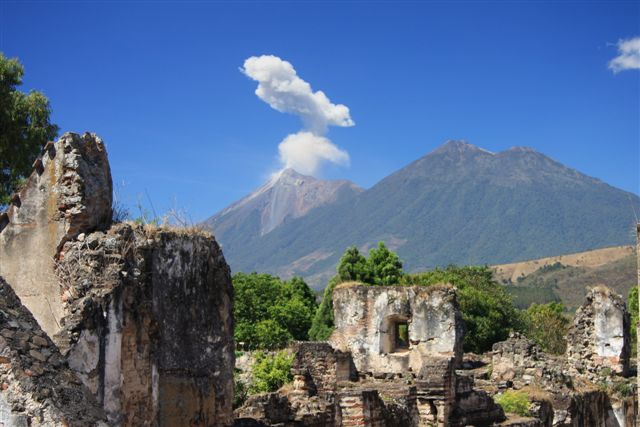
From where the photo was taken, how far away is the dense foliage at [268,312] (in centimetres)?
3669

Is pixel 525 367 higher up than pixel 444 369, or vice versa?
pixel 444 369

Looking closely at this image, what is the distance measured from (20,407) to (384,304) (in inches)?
839

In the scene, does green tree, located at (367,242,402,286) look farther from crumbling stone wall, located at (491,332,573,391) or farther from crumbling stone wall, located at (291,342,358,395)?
crumbling stone wall, located at (291,342,358,395)

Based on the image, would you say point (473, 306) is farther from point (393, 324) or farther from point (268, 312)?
point (393, 324)

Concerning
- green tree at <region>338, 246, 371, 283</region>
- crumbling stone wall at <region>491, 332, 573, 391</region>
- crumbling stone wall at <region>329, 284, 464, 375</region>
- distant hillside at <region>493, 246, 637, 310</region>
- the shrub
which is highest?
distant hillside at <region>493, 246, 637, 310</region>

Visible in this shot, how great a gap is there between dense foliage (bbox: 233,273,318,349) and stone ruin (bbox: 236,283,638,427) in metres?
9.12

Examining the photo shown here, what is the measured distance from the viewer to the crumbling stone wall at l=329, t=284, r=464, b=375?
25.2m

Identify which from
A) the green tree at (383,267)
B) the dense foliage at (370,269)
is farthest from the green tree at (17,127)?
the green tree at (383,267)

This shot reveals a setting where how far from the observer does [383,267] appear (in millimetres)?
43250

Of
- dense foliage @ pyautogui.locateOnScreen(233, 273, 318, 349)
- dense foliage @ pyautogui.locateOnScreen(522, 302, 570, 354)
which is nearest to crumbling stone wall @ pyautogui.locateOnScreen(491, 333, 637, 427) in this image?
dense foliage @ pyautogui.locateOnScreen(233, 273, 318, 349)

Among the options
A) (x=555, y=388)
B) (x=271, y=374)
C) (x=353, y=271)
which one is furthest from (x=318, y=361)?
(x=353, y=271)

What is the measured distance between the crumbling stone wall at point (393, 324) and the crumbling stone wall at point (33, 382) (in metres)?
20.1

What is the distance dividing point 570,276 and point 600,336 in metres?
109

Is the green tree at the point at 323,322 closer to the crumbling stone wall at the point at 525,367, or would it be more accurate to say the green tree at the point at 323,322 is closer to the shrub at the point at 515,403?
the crumbling stone wall at the point at 525,367
